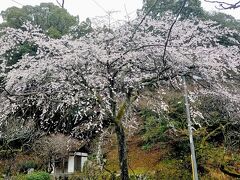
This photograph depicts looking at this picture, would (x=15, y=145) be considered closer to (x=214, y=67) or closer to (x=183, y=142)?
(x=183, y=142)

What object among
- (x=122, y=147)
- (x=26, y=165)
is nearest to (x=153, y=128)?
(x=26, y=165)

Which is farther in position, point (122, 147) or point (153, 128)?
point (153, 128)

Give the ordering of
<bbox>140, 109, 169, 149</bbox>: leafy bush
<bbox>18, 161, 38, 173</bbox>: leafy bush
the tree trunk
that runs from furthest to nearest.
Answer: <bbox>18, 161, 38, 173</bbox>: leafy bush → <bbox>140, 109, 169, 149</bbox>: leafy bush → the tree trunk

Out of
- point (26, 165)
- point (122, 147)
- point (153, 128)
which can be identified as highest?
point (153, 128)

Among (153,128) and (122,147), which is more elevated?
(153,128)

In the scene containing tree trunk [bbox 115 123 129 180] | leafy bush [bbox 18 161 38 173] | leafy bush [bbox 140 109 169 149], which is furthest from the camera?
leafy bush [bbox 18 161 38 173]

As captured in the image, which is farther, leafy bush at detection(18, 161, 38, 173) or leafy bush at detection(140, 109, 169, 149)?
leafy bush at detection(18, 161, 38, 173)

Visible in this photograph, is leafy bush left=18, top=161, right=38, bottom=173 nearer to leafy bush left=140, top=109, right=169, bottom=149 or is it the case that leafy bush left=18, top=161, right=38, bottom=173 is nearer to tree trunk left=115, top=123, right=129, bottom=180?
leafy bush left=140, top=109, right=169, bottom=149

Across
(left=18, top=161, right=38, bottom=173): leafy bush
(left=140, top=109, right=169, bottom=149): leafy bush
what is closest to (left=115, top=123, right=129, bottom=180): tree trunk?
(left=140, top=109, right=169, bottom=149): leafy bush

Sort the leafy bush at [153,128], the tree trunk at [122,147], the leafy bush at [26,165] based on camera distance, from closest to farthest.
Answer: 1. the tree trunk at [122,147]
2. the leafy bush at [153,128]
3. the leafy bush at [26,165]

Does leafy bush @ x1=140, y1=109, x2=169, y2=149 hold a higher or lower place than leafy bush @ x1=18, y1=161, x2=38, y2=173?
higher

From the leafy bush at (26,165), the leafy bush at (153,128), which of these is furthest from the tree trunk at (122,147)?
the leafy bush at (26,165)

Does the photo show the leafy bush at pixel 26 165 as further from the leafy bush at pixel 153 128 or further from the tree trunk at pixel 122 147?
the tree trunk at pixel 122 147

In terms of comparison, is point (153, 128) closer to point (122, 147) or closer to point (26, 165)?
point (26, 165)
